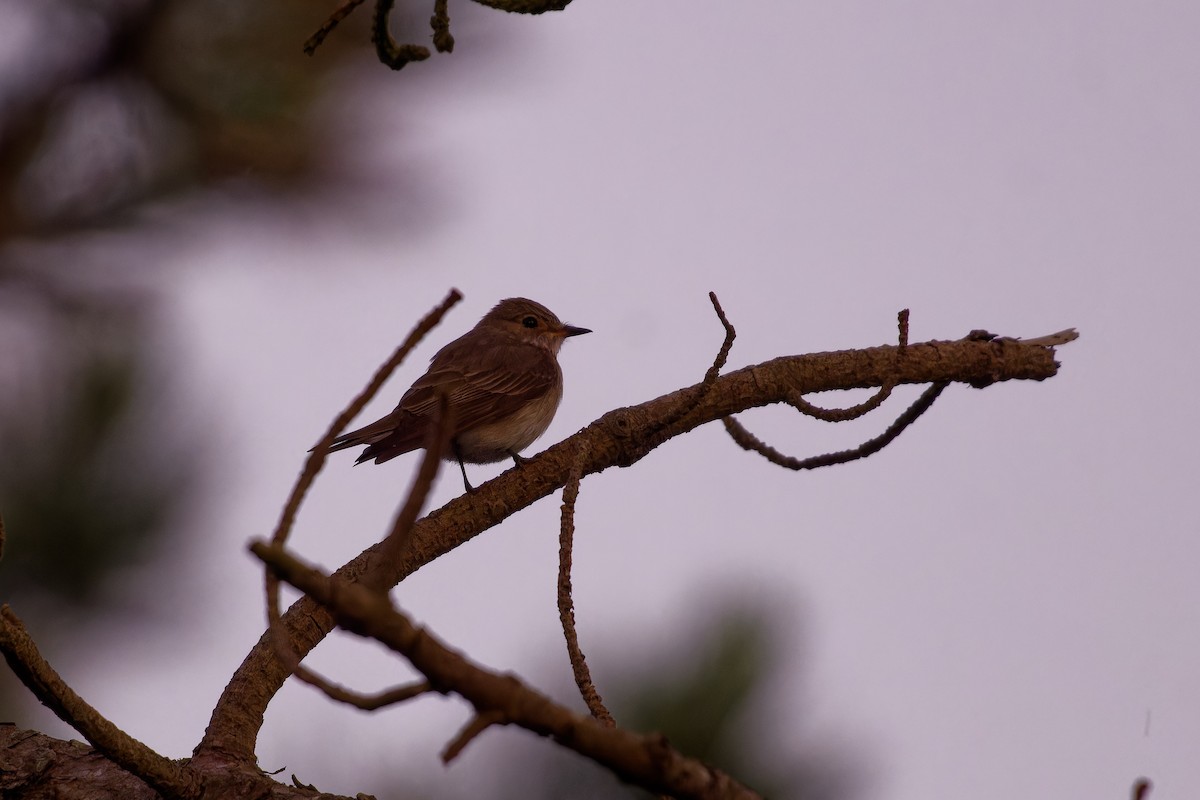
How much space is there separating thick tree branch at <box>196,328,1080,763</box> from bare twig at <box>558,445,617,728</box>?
0.74m

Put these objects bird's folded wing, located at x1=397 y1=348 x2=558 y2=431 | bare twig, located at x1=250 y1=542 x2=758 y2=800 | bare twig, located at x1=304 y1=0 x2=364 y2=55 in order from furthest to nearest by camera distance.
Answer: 1. bird's folded wing, located at x1=397 y1=348 x2=558 y2=431
2. bare twig, located at x1=304 y1=0 x2=364 y2=55
3. bare twig, located at x1=250 y1=542 x2=758 y2=800

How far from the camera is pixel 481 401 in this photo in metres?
6.44

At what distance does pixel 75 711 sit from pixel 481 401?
13.4 ft

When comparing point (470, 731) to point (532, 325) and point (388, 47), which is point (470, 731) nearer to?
point (388, 47)

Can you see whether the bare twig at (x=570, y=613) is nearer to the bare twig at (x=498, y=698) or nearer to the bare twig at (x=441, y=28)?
the bare twig at (x=498, y=698)

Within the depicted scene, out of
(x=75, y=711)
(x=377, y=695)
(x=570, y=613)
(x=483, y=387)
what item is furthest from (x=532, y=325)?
(x=377, y=695)

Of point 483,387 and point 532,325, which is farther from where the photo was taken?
point 532,325

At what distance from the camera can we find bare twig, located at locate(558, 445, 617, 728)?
9.53ft

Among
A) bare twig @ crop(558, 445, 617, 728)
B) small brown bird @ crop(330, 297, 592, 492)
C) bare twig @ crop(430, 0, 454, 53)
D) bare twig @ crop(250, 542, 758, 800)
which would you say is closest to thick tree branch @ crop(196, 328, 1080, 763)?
bare twig @ crop(558, 445, 617, 728)

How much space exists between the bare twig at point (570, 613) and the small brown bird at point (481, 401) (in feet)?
7.63

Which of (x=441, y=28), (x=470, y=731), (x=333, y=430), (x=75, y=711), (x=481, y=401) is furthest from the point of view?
(x=481, y=401)

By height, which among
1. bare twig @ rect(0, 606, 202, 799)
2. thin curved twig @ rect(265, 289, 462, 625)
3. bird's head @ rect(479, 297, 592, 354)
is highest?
bird's head @ rect(479, 297, 592, 354)

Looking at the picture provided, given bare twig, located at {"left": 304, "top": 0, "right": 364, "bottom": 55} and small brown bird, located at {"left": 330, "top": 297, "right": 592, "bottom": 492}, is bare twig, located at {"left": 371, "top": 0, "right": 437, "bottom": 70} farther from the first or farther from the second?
small brown bird, located at {"left": 330, "top": 297, "right": 592, "bottom": 492}

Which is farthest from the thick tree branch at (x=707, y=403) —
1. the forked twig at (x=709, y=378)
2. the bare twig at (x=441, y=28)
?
the bare twig at (x=441, y=28)
